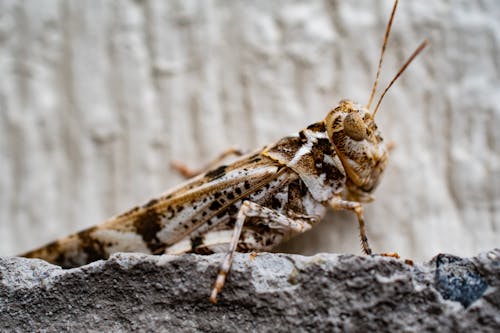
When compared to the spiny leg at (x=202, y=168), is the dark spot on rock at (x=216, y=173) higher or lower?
lower

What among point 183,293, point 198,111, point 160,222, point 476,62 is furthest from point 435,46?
point 183,293

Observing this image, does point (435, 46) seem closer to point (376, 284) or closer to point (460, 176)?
point (460, 176)

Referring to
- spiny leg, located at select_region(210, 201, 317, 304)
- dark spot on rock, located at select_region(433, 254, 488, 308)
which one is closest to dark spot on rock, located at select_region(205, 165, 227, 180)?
spiny leg, located at select_region(210, 201, 317, 304)

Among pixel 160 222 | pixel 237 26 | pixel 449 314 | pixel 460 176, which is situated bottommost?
pixel 449 314

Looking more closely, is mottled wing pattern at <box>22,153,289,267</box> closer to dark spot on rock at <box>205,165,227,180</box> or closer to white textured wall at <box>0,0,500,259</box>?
dark spot on rock at <box>205,165,227,180</box>

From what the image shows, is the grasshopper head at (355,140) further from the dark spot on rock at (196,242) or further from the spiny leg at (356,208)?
the dark spot on rock at (196,242)

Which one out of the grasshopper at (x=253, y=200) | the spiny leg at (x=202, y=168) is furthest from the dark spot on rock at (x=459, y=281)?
the spiny leg at (x=202, y=168)
